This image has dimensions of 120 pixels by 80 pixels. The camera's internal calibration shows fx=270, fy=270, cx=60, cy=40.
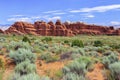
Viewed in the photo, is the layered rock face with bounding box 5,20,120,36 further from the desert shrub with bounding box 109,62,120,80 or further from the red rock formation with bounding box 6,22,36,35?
the desert shrub with bounding box 109,62,120,80

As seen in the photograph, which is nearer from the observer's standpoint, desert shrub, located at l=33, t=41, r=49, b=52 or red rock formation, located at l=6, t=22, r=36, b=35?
desert shrub, located at l=33, t=41, r=49, b=52

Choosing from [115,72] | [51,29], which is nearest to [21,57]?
[115,72]

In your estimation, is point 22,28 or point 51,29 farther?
point 51,29

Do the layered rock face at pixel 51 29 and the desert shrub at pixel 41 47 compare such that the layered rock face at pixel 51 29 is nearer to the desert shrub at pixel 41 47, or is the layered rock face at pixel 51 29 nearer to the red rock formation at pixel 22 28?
the red rock formation at pixel 22 28

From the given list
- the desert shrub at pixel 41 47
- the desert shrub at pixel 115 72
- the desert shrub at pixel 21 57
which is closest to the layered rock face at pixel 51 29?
the desert shrub at pixel 41 47

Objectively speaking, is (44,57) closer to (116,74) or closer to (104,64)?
(104,64)

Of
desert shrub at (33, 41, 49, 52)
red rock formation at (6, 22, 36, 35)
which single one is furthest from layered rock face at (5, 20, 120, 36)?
desert shrub at (33, 41, 49, 52)

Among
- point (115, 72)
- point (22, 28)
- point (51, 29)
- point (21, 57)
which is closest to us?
point (115, 72)

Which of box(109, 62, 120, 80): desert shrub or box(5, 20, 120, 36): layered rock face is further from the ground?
box(109, 62, 120, 80): desert shrub

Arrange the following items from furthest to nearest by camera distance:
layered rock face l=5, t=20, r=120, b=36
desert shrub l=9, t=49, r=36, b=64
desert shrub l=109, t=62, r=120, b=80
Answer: layered rock face l=5, t=20, r=120, b=36 < desert shrub l=9, t=49, r=36, b=64 < desert shrub l=109, t=62, r=120, b=80

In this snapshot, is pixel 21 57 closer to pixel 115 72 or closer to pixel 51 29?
pixel 115 72

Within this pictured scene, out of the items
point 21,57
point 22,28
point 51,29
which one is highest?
point 21,57

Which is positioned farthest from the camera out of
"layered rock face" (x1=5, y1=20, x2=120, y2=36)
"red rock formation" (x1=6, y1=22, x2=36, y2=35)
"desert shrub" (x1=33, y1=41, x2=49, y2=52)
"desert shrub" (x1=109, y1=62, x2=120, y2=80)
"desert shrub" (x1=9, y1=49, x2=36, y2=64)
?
"layered rock face" (x1=5, y1=20, x2=120, y2=36)

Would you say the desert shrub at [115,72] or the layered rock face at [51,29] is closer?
the desert shrub at [115,72]
